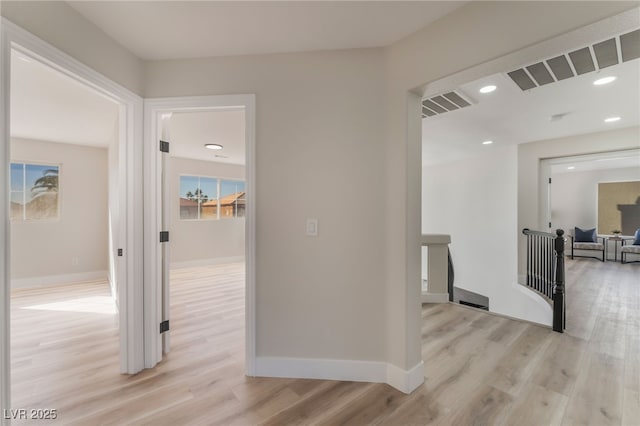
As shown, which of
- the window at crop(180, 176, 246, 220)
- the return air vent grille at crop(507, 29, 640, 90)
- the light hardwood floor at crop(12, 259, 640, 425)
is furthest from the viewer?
the window at crop(180, 176, 246, 220)

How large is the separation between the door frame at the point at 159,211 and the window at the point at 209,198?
4.47m

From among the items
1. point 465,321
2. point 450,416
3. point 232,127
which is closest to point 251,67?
point 232,127

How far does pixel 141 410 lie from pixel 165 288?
2.96ft

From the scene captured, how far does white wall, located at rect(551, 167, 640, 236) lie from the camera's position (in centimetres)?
777

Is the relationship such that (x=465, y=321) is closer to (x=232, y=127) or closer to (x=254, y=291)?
(x=254, y=291)

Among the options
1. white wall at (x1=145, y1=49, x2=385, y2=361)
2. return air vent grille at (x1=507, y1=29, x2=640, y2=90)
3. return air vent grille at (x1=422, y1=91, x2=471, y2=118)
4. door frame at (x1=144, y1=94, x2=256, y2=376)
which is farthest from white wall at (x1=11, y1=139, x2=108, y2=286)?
return air vent grille at (x1=507, y1=29, x2=640, y2=90)

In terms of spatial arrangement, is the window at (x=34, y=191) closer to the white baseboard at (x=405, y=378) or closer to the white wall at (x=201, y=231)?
the white wall at (x=201, y=231)

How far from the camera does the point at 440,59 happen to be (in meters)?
1.67

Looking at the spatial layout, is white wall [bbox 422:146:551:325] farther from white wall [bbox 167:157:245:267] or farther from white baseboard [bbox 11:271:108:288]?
white baseboard [bbox 11:271:108:288]

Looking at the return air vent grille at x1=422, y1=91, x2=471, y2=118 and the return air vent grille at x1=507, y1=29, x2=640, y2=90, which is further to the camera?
the return air vent grille at x1=422, y1=91, x2=471, y2=118

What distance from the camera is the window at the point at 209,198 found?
6262mm

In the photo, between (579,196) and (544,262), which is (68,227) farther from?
(579,196)

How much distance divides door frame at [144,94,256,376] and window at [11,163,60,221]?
432 cm

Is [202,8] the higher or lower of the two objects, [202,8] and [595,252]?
the higher
